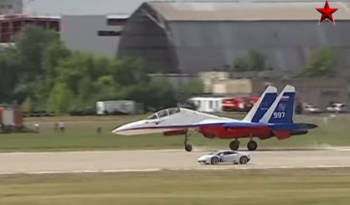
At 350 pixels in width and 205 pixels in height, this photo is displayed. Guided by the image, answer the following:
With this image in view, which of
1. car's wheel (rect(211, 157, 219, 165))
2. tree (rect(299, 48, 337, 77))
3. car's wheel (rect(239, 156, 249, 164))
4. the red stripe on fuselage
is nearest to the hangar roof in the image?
tree (rect(299, 48, 337, 77))

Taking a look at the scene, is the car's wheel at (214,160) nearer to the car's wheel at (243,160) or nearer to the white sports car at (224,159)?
the white sports car at (224,159)

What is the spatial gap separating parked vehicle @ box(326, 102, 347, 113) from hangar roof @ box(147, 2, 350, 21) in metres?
58.9

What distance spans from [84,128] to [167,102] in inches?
1869

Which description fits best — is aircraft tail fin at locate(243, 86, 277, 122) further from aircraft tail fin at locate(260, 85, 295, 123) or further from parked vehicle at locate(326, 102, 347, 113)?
parked vehicle at locate(326, 102, 347, 113)

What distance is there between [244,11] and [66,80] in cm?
5209

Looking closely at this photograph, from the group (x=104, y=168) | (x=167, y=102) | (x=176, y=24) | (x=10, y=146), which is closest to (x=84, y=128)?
(x=10, y=146)

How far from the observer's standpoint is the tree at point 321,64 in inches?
6309

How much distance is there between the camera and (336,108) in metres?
117

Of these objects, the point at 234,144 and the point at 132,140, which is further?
the point at 132,140

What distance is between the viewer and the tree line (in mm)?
131125

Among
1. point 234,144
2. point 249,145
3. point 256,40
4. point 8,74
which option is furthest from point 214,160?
point 256,40

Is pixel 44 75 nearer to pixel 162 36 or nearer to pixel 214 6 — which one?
pixel 162 36

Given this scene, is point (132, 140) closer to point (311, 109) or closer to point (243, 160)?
point (243, 160)

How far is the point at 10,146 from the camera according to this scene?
212 ft
